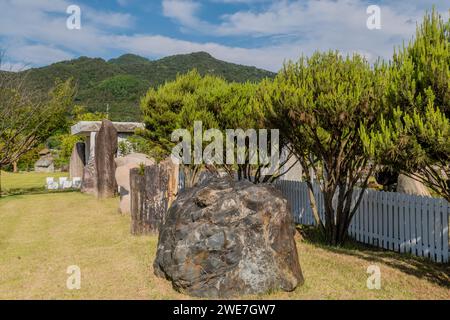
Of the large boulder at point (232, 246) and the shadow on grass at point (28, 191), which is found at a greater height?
the large boulder at point (232, 246)

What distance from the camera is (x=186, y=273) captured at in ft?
20.2

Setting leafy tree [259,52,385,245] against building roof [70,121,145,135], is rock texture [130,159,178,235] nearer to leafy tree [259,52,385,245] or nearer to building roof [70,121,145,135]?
leafy tree [259,52,385,245]

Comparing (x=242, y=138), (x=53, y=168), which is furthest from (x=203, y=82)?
(x=53, y=168)

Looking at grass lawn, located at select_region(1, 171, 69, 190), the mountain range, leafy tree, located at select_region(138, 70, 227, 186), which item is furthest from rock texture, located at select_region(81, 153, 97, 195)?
the mountain range

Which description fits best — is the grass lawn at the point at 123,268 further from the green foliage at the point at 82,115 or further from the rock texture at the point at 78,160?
the green foliage at the point at 82,115

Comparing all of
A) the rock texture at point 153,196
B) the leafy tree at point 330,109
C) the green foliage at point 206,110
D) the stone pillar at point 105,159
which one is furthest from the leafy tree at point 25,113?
the leafy tree at point 330,109

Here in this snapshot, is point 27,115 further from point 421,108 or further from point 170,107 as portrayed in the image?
point 421,108

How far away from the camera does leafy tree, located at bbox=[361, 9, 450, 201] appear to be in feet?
18.5

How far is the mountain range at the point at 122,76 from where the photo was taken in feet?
164

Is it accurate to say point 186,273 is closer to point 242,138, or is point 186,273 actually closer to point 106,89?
point 242,138

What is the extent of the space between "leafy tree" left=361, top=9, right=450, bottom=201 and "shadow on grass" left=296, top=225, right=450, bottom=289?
2149mm

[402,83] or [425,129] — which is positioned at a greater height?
[402,83]

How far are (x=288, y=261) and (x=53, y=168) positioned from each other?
4119cm

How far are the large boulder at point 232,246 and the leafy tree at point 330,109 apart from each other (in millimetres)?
2626
